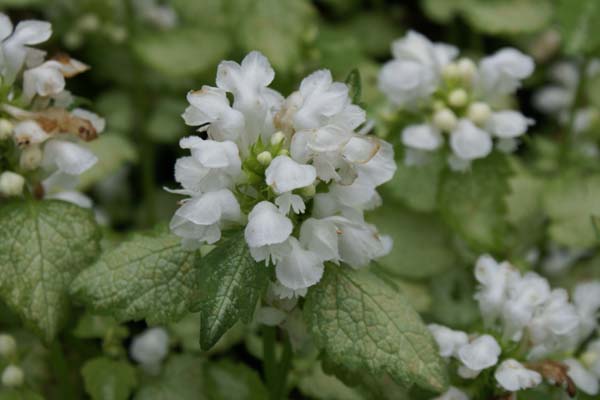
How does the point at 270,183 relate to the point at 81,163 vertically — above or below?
above

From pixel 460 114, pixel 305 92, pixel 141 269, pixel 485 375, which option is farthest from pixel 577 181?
pixel 141 269

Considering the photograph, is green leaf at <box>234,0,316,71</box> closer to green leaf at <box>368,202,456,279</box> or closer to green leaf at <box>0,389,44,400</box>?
green leaf at <box>368,202,456,279</box>

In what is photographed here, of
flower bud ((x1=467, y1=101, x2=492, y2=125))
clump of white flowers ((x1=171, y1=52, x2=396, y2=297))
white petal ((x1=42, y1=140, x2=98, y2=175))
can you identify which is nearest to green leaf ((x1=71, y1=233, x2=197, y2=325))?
clump of white flowers ((x1=171, y1=52, x2=396, y2=297))

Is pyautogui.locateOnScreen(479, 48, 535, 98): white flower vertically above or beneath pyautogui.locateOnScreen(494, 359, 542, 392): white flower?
above

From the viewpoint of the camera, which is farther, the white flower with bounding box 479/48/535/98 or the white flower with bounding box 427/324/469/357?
the white flower with bounding box 479/48/535/98

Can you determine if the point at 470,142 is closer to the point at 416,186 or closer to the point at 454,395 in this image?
the point at 416,186

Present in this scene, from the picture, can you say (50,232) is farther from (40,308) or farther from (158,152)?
(158,152)

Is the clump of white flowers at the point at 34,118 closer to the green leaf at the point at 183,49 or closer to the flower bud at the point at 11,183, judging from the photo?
the flower bud at the point at 11,183

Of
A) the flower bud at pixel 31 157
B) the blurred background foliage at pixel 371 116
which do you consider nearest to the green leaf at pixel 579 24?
the blurred background foliage at pixel 371 116
